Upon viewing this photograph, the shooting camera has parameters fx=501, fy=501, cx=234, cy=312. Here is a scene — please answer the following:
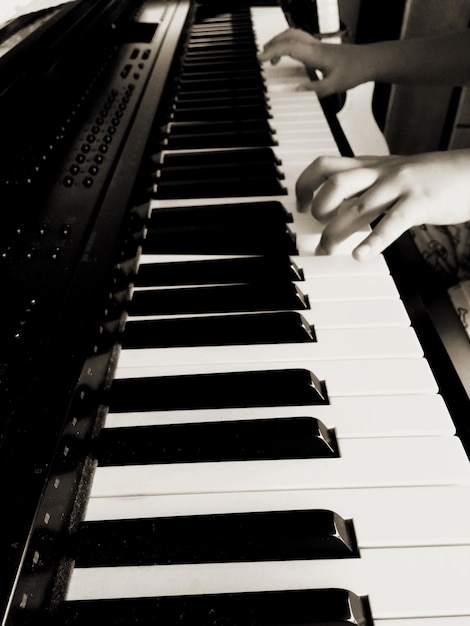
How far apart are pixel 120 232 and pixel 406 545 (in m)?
0.62

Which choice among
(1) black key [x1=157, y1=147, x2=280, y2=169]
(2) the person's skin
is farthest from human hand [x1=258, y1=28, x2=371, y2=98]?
(2) the person's skin

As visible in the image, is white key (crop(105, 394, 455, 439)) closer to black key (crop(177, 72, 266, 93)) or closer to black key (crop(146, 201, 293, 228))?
black key (crop(146, 201, 293, 228))

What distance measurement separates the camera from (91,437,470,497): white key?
557mm

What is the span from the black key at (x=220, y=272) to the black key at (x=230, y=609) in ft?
1.54

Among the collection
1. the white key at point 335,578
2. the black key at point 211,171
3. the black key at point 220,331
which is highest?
the black key at point 211,171

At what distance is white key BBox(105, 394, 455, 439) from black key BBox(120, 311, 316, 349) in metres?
0.12

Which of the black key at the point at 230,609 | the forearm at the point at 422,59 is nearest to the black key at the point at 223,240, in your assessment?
the black key at the point at 230,609

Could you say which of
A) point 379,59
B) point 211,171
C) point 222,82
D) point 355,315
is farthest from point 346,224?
point 379,59

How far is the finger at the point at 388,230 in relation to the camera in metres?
0.79

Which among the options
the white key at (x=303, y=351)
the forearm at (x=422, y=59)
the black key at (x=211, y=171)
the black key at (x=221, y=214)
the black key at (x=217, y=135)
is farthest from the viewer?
the forearm at (x=422, y=59)

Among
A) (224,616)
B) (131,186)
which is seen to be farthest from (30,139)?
(224,616)

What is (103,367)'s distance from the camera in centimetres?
70

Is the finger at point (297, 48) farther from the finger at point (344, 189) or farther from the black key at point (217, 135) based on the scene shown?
the finger at point (344, 189)

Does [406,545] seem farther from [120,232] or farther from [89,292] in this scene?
[120,232]
